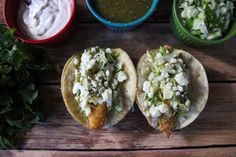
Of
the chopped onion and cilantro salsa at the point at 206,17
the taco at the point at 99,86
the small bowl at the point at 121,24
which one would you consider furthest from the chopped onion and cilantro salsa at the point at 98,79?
the chopped onion and cilantro salsa at the point at 206,17

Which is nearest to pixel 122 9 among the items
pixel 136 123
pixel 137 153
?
pixel 136 123

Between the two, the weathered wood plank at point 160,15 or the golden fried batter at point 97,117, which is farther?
the weathered wood plank at point 160,15

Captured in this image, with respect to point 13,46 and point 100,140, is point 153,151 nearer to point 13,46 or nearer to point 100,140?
point 100,140

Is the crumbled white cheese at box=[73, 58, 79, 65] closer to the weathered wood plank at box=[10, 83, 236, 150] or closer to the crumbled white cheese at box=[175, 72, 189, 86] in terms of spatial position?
the weathered wood plank at box=[10, 83, 236, 150]

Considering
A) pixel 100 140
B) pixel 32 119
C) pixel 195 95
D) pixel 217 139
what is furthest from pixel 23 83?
pixel 217 139

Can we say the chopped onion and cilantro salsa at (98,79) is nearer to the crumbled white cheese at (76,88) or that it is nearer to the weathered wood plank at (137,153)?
the crumbled white cheese at (76,88)

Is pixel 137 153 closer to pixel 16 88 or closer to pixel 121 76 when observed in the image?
pixel 121 76
